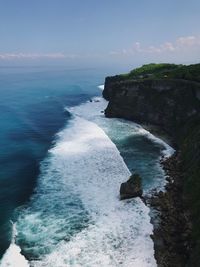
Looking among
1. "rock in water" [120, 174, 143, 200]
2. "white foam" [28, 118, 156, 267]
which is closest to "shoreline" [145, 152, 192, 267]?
"white foam" [28, 118, 156, 267]

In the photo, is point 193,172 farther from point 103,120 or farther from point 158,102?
→ point 103,120

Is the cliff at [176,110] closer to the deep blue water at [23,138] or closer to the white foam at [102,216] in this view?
the white foam at [102,216]

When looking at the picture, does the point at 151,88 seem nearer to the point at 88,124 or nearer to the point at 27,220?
the point at 88,124

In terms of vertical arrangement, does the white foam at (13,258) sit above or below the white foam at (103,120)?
below

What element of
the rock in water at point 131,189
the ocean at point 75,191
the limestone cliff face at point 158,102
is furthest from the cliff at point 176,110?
the rock in water at point 131,189

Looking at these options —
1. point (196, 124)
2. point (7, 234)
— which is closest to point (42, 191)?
point (7, 234)

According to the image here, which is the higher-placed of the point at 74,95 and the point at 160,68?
the point at 160,68
